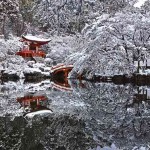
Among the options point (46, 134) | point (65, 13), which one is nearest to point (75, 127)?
point (46, 134)

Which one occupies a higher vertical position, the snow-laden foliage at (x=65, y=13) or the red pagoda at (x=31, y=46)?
the snow-laden foliage at (x=65, y=13)

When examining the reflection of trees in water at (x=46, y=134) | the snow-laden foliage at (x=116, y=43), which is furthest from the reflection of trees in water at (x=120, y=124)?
the snow-laden foliage at (x=116, y=43)

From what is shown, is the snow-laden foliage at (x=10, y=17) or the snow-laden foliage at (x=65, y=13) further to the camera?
the snow-laden foliage at (x=10, y=17)

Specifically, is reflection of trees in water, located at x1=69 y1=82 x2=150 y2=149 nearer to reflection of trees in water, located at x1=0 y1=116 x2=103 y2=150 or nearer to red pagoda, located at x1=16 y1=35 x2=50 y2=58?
reflection of trees in water, located at x1=0 y1=116 x2=103 y2=150

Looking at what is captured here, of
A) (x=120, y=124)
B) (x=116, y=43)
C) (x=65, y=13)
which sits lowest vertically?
(x=120, y=124)

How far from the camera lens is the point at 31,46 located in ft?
111

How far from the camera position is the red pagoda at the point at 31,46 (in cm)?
3231

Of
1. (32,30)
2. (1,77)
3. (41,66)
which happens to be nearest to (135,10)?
(41,66)

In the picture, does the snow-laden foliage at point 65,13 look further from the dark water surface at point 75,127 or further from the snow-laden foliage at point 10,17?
the dark water surface at point 75,127

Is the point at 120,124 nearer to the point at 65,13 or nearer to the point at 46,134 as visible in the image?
the point at 46,134

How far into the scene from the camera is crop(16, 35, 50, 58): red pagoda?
106ft

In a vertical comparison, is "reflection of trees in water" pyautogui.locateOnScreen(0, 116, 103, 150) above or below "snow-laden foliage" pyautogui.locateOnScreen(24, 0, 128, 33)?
below

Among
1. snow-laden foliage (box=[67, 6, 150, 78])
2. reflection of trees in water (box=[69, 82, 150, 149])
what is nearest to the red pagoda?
snow-laden foliage (box=[67, 6, 150, 78])

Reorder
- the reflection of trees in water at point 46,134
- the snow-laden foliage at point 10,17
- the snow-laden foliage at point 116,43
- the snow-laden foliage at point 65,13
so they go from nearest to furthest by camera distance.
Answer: the reflection of trees in water at point 46,134 → the snow-laden foliage at point 116,43 → the snow-laden foliage at point 65,13 → the snow-laden foliage at point 10,17
